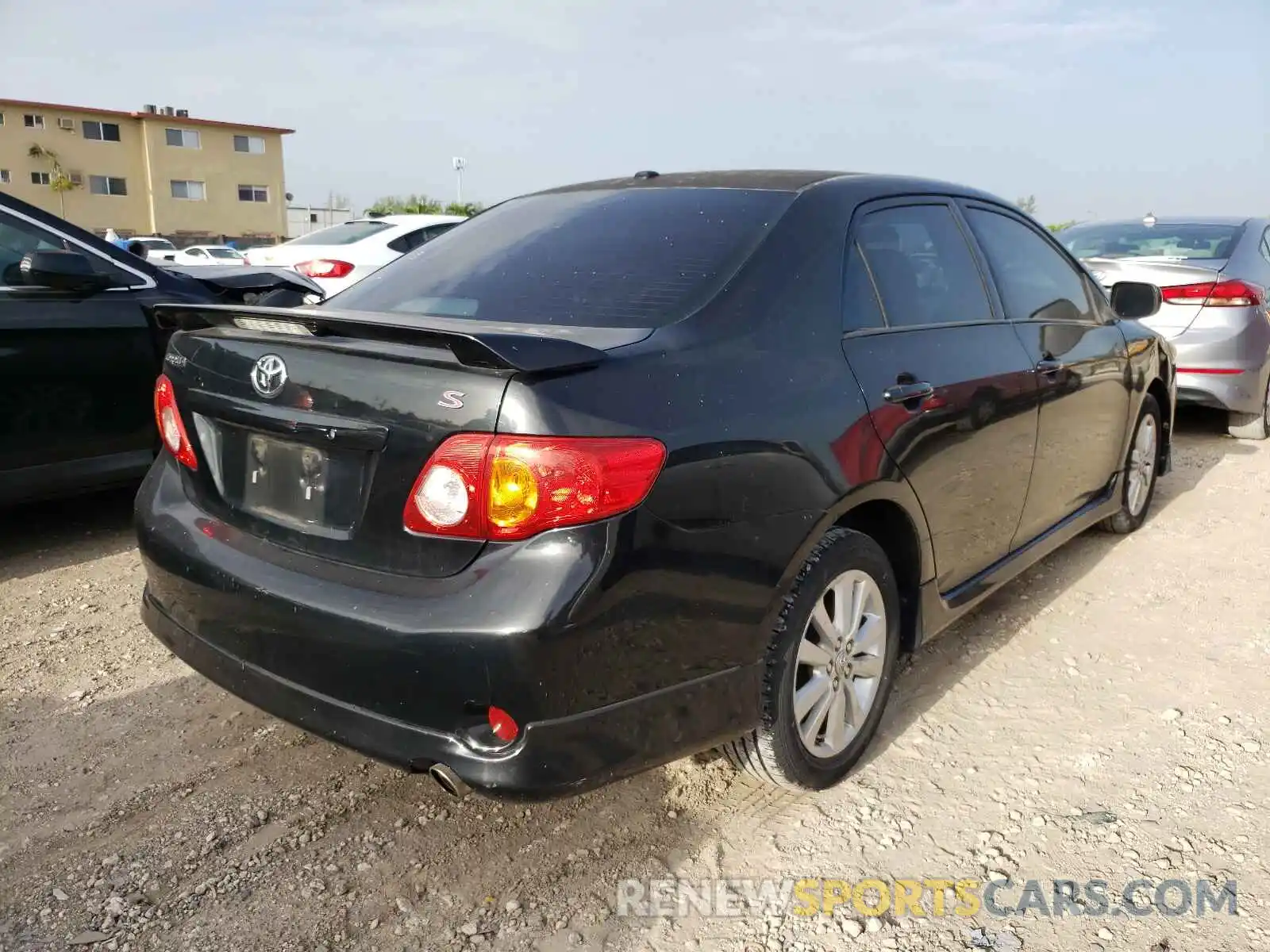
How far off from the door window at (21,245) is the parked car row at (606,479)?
2.04 metres

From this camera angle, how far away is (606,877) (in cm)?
229

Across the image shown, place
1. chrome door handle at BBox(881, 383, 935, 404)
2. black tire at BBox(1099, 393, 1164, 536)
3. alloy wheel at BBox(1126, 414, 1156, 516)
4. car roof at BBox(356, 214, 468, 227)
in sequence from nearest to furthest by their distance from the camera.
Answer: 1. chrome door handle at BBox(881, 383, 935, 404)
2. black tire at BBox(1099, 393, 1164, 536)
3. alloy wheel at BBox(1126, 414, 1156, 516)
4. car roof at BBox(356, 214, 468, 227)

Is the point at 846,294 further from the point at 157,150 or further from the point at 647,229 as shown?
the point at 157,150

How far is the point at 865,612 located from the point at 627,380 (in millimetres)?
1040

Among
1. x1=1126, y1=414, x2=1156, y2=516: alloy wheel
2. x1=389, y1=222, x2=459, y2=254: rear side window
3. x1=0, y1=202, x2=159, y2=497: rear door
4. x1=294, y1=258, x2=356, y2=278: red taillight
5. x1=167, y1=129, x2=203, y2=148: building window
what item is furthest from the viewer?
x1=167, y1=129, x2=203, y2=148: building window

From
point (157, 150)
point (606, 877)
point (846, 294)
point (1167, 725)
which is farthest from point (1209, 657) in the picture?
point (157, 150)

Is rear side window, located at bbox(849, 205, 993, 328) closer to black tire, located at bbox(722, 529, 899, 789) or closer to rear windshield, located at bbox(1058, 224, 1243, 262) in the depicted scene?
black tire, located at bbox(722, 529, 899, 789)

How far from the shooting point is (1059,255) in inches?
160

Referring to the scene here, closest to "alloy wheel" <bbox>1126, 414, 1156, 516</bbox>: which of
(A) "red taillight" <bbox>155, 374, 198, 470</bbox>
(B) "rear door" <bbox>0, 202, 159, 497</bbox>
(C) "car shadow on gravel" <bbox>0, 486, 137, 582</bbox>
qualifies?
(A) "red taillight" <bbox>155, 374, 198, 470</bbox>

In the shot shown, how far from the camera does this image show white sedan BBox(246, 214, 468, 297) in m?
8.96

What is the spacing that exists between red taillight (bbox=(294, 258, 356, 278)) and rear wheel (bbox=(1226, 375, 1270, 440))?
7.07 metres

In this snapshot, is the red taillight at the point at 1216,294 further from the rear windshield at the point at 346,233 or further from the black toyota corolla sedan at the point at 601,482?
the rear windshield at the point at 346,233

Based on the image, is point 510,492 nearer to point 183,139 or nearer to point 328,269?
point 328,269

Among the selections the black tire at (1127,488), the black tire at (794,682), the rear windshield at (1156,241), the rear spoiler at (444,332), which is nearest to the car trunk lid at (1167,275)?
the rear windshield at (1156,241)
